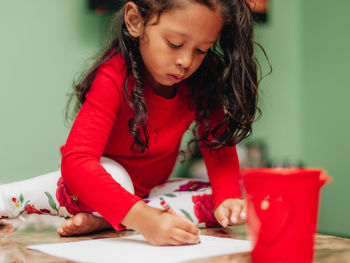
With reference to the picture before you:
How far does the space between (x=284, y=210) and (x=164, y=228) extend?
227mm

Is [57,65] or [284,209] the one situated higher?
[57,65]

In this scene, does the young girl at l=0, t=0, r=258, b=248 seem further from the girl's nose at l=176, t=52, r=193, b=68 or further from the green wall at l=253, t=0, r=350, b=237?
the green wall at l=253, t=0, r=350, b=237

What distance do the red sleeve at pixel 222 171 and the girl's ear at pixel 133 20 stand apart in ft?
0.92

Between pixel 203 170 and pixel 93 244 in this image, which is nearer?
pixel 93 244

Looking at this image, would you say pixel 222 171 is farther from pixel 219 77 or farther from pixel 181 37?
pixel 181 37

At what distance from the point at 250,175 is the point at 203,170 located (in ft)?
4.43

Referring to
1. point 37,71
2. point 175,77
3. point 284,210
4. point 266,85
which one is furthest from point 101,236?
point 266,85

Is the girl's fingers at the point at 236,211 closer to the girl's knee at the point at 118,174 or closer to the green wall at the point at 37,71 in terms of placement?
the girl's knee at the point at 118,174

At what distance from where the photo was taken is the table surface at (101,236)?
24.3 inches

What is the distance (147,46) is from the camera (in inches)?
34.2

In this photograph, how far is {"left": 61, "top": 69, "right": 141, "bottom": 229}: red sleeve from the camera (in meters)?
0.73

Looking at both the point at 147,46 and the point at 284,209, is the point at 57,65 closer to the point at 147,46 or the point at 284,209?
the point at 147,46

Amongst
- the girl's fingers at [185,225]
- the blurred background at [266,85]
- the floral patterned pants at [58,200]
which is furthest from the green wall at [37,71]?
the girl's fingers at [185,225]

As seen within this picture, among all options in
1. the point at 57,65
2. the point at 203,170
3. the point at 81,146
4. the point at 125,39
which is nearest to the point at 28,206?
the point at 81,146
